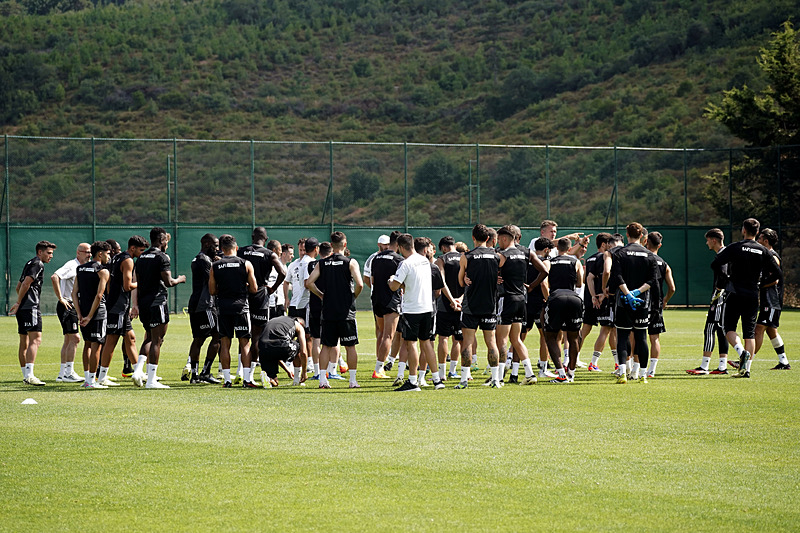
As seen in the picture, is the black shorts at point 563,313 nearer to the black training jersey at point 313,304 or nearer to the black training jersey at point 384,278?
the black training jersey at point 384,278

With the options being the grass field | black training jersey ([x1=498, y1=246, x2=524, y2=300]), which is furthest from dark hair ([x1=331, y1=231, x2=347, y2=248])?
black training jersey ([x1=498, y1=246, x2=524, y2=300])

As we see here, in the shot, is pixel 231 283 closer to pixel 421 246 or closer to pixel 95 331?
pixel 95 331

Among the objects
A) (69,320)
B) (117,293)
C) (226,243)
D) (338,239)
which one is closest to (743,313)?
(338,239)

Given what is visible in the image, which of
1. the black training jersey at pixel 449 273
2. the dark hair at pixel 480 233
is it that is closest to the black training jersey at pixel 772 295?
the black training jersey at pixel 449 273

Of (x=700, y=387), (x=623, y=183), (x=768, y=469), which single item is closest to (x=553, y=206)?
(x=623, y=183)

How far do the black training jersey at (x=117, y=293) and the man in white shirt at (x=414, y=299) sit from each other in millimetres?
3941

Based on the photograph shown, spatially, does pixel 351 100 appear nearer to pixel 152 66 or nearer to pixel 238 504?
pixel 152 66

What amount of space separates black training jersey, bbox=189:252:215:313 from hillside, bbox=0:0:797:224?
38.5 m

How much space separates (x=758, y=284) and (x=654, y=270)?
1786 millimetres

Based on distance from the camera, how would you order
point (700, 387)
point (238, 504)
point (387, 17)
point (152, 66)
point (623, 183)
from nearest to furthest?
1. point (238, 504)
2. point (700, 387)
3. point (623, 183)
4. point (152, 66)
5. point (387, 17)

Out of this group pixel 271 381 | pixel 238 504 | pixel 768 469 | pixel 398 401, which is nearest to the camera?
pixel 238 504

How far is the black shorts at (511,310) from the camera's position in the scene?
14312mm

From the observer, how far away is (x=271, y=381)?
1491 centimetres

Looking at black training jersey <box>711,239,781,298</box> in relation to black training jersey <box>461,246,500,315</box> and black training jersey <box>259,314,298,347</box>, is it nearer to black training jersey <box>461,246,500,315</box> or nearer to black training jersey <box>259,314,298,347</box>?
black training jersey <box>461,246,500,315</box>
